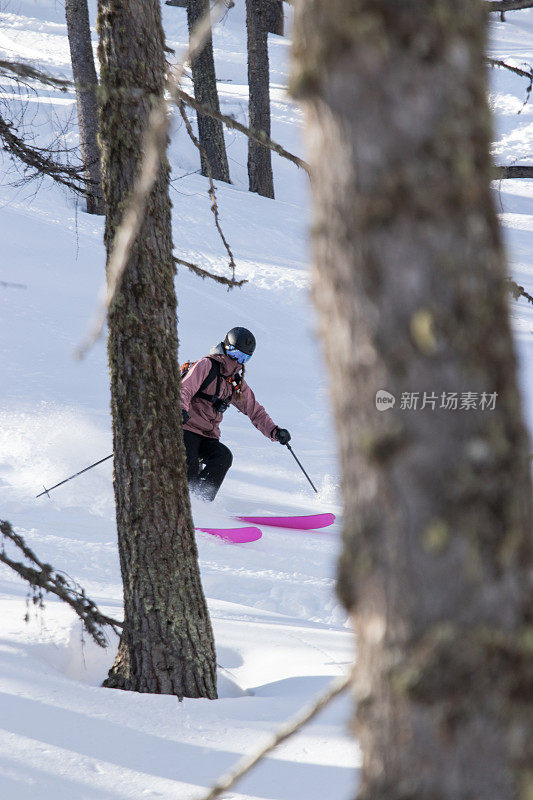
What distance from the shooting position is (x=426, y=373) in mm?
793

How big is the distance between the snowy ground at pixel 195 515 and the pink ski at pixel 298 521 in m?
0.12

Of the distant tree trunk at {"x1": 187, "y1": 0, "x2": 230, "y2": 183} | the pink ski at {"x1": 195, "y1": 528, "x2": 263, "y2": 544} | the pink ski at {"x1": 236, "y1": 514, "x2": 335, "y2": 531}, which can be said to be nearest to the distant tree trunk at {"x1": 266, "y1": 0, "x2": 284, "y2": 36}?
the distant tree trunk at {"x1": 187, "y1": 0, "x2": 230, "y2": 183}

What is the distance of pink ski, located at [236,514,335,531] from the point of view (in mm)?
7340

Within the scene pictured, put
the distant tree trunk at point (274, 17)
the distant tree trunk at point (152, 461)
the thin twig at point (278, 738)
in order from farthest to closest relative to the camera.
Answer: the distant tree trunk at point (274, 17) < the distant tree trunk at point (152, 461) < the thin twig at point (278, 738)

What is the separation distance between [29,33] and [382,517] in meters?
28.7

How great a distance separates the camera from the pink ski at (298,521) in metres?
7.34

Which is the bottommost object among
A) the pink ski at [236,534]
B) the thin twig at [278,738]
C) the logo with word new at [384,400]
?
the pink ski at [236,534]

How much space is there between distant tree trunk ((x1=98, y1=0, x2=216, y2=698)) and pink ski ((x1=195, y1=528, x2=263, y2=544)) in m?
3.09

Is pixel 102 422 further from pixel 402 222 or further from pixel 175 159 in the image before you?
pixel 175 159

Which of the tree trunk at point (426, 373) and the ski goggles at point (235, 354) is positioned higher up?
the tree trunk at point (426, 373)

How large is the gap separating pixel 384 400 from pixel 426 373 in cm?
5

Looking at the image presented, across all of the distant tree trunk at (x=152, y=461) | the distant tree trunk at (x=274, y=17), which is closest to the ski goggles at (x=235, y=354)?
the distant tree trunk at (x=152, y=461)

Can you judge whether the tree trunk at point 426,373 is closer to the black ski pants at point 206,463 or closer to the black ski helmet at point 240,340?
the black ski helmet at point 240,340

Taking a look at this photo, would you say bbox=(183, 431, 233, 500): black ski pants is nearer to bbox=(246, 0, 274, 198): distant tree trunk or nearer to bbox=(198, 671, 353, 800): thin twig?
bbox=(198, 671, 353, 800): thin twig
